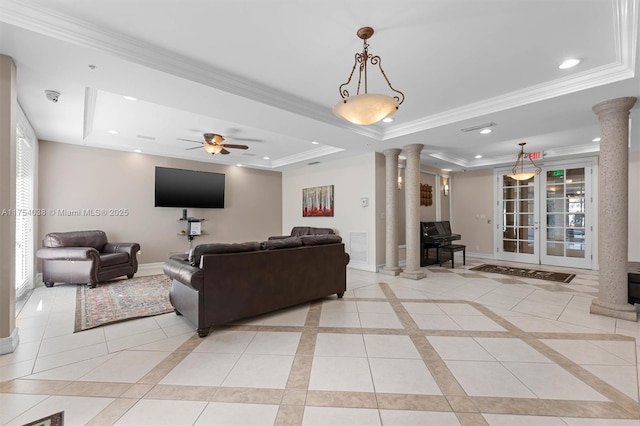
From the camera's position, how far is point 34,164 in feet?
16.5

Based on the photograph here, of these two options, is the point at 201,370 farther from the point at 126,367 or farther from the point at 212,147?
the point at 212,147

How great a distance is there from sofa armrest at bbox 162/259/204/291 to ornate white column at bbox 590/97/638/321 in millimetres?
4664

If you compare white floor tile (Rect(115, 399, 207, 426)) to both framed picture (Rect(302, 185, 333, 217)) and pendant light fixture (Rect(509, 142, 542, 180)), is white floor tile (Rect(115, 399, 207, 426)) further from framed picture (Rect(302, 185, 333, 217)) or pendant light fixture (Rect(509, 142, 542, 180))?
pendant light fixture (Rect(509, 142, 542, 180))

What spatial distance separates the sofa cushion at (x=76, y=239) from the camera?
16.6 ft

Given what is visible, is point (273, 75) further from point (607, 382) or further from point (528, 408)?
point (607, 382)

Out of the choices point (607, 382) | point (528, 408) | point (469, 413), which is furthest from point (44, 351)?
point (607, 382)

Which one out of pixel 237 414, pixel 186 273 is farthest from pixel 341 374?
pixel 186 273

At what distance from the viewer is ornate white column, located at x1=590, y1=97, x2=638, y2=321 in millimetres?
3373

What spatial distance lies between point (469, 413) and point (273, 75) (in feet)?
11.5

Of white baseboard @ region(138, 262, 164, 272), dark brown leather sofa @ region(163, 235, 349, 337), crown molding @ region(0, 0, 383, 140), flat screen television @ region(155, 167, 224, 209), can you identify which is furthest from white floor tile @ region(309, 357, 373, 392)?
flat screen television @ region(155, 167, 224, 209)

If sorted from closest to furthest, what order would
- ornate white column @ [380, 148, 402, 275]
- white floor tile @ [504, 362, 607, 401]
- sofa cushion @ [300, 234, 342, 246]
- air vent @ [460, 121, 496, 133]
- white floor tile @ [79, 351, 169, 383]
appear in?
white floor tile @ [504, 362, 607, 401] < white floor tile @ [79, 351, 169, 383] < sofa cushion @ [300, 234, 342, 246] < air vent @ [460, 121, 496, 133] < ornate white column @ [380, 148, 402, 275]

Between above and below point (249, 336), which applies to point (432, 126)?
above

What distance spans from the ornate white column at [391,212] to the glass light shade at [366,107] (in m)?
3.63

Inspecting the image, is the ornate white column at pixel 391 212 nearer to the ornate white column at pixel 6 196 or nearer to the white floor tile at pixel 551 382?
the white floor tile at pixel 551 382
